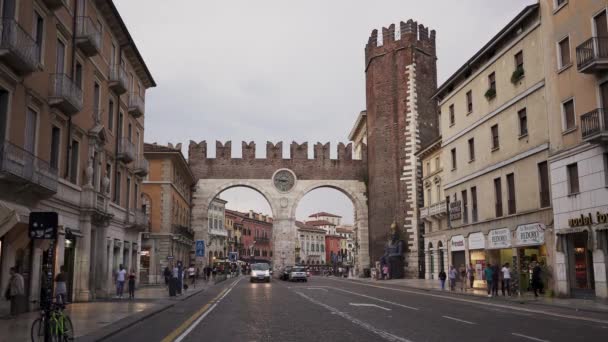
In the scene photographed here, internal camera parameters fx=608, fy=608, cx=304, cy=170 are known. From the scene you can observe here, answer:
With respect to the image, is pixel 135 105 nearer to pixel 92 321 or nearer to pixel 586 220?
pixel 92 321

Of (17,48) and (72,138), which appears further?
(72,138)

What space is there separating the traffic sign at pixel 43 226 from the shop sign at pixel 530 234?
2186 cm

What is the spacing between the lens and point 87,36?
22062 millimetres

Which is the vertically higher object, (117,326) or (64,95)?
(64,95)

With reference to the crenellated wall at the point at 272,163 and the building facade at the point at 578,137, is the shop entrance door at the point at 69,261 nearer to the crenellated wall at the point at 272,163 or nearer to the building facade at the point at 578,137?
the building facade at the point at 578,137

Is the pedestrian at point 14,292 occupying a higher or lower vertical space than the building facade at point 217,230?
lower

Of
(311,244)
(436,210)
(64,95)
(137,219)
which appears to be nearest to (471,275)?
(436,210)

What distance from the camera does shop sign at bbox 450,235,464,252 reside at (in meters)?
36.1

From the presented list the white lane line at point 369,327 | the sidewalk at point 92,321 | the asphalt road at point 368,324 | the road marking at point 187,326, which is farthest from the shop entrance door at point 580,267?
the sidewalk at point 92,321

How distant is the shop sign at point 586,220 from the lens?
70.1 ft

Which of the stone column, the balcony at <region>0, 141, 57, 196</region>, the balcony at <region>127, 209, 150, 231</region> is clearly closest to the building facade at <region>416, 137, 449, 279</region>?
the balcony at <region>127, 209, 150, 231</region>

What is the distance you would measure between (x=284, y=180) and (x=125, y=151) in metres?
31.7

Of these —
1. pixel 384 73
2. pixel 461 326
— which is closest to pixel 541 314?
pixel 461 326

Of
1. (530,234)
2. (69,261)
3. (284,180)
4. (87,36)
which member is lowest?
(69,261)
